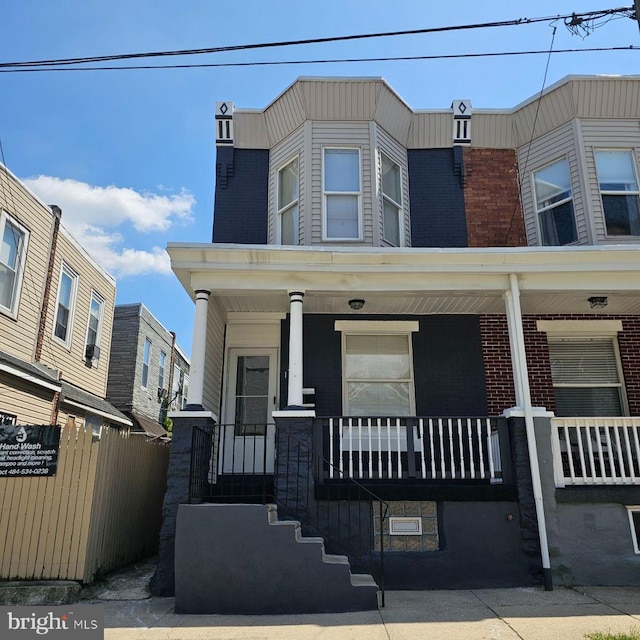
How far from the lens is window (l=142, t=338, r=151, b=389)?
61.6 feet

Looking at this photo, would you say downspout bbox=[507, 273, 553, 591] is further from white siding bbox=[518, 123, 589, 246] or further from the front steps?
white siding bbox=[518, 123, 589, 246]

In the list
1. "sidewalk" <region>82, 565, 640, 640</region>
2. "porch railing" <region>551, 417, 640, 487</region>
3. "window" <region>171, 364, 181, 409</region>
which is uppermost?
"window" <region>171, 364, 181, 409</region>

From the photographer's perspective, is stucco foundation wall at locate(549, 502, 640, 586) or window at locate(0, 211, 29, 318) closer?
stucco foundation wall at locate(549, 502, 640, 586)

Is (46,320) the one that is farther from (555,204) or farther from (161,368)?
(555,204)

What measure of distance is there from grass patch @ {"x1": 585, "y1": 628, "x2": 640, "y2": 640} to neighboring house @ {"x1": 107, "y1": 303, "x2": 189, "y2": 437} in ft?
45.8

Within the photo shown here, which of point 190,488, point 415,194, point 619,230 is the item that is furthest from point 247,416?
point 619,230

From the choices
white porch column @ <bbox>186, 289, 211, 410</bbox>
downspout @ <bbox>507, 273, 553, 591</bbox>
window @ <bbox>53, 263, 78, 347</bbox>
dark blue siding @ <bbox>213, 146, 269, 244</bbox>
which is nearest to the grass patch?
downspout @ <bbox>507, 273, 553, 591</bbox>

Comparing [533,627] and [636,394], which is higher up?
[636,394]

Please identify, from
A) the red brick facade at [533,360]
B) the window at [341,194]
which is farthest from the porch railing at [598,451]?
Answer: the window at [341,194]

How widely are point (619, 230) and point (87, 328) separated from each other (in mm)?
11364

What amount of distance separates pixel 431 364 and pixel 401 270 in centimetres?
194

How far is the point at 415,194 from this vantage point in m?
10.2

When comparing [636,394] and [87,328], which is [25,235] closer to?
[87,328]

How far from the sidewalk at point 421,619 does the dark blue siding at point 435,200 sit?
5.63m
